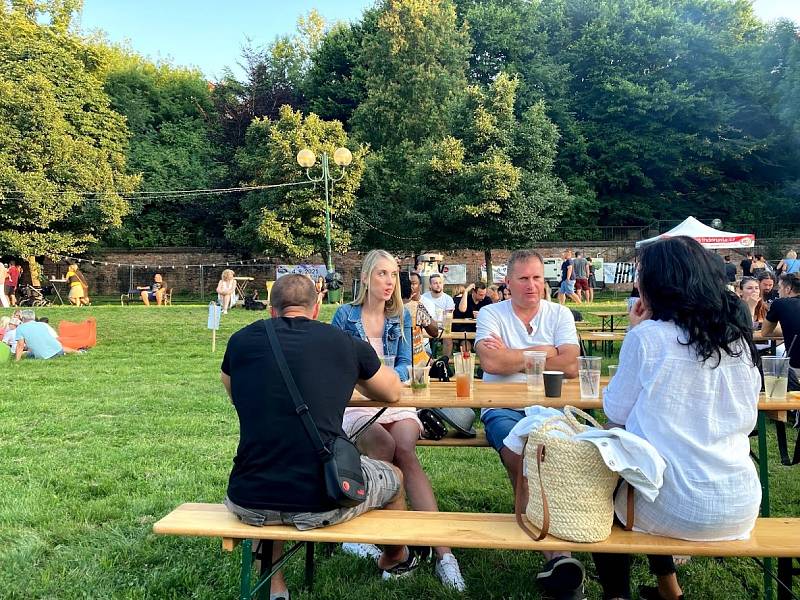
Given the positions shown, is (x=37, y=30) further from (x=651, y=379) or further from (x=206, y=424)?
(x=651, y=379)

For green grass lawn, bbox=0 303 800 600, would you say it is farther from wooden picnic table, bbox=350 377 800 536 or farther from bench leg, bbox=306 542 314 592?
wooden picnic table, bbox=350 377 800 536

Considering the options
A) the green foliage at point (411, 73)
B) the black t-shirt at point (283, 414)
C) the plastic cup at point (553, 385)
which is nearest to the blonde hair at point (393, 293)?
the plastic cup at point (553, 385)

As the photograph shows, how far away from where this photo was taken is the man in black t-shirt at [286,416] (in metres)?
2.45

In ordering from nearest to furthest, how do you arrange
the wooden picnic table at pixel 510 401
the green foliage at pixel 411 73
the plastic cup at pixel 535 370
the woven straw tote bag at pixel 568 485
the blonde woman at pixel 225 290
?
1. the woven straw tote bag at pixel 568 485
2. the wooden picnic table at pixel 510 401
3. the plastic cup at pixel 535 370
4. the blonde woman at pixel 225 290
5. the green foliage at pixel 411 73

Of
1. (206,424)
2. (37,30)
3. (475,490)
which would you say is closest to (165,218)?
(37,30)

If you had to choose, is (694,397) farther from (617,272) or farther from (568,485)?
(617,272)

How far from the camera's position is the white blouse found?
2.19 m

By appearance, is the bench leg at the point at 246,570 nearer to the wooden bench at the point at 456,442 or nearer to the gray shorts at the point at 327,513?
the gray shorts at the point at 327,513

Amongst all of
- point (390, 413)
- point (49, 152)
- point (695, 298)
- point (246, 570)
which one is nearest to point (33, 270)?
point (49, 152)

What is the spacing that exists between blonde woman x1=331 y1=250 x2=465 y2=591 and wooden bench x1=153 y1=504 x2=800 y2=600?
596 mm

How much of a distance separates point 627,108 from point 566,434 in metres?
35.7

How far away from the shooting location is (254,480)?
250 centimetres

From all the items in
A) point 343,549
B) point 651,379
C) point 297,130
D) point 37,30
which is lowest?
point 343,549

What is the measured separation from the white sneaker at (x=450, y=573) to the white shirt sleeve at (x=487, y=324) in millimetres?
1321
